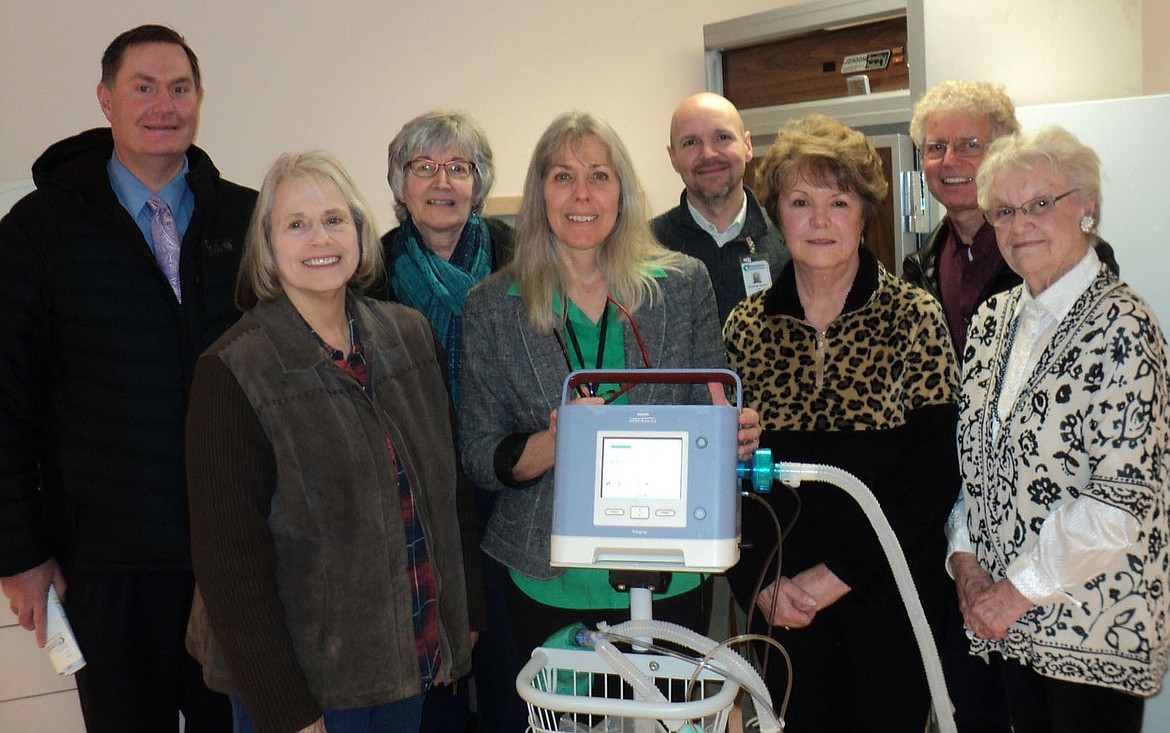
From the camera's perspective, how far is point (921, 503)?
198 centimetres

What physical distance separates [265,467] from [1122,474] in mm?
1292

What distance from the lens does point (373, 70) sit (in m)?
3.43

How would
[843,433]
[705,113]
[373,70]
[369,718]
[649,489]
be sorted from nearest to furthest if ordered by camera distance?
[649,489], [369,718], [843,433], [705,113], [373,70]

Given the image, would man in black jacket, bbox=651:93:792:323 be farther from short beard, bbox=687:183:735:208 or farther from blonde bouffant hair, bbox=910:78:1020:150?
blonde bouffant hair, bbox=910:78:1020:150

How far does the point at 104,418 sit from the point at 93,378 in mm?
79

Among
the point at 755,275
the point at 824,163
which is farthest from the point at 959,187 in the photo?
the point at 824,163

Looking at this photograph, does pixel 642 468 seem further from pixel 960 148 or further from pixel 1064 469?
pixel 960 148

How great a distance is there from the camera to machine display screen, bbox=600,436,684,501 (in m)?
1.40

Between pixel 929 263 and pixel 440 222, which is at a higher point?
pixel 440 222

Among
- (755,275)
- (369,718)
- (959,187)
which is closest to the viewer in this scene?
(369,718)

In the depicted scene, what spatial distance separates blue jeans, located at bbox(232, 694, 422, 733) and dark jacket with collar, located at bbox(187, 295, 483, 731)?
0.18ft

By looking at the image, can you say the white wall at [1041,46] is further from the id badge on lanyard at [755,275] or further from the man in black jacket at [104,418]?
the man in black jacket at [104,418]

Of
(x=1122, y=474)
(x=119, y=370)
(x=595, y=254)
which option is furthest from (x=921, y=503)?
(x=119, y=370)

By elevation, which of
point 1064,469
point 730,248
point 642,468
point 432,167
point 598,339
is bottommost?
point 1064,469
